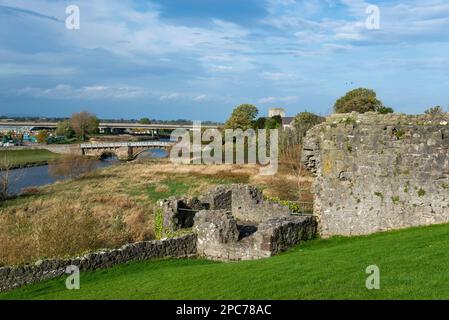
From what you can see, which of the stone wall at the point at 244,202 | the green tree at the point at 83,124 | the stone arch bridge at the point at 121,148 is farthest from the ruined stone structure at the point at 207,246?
the green tree at the point at 83,124

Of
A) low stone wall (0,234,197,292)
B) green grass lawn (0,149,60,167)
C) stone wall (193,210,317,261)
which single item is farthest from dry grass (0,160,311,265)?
green grass lawn (0,149,60,167)

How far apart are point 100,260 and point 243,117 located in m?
72.3

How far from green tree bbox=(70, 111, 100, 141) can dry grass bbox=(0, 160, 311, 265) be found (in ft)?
259

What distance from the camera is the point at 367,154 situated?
15.5 m

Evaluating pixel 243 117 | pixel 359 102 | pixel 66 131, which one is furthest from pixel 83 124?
pixel 359 102

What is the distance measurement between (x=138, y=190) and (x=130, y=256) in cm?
3318

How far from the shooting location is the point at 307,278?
9812mm

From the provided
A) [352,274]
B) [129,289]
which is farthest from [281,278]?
[129,289]

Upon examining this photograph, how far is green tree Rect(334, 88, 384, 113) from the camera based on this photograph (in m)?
54.8

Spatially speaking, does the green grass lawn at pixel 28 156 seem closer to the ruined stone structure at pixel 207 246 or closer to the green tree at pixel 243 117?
the green tree at pixel 243 117

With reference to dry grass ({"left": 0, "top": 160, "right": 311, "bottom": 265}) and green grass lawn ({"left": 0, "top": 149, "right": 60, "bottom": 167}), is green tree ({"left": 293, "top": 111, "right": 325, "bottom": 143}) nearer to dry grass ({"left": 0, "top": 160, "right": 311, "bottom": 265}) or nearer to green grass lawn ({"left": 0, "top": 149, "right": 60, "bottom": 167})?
dry grass ({"left": 0, "top": 160, "right": 311, "bottom": 265})

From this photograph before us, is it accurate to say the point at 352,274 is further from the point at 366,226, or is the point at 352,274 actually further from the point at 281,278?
the point at 366,226

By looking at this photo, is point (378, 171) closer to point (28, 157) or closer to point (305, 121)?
point (305, 121)

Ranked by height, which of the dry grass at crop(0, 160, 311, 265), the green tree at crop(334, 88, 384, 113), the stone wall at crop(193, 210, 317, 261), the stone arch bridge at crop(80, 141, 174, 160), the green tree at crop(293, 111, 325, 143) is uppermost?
the green tree at crop(334, 88, 384, 113)
